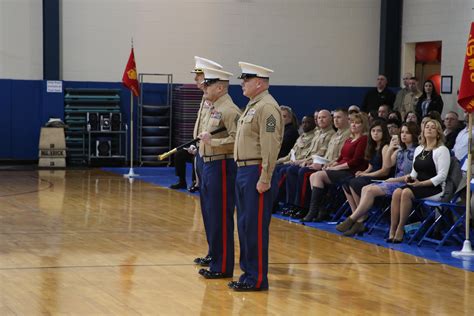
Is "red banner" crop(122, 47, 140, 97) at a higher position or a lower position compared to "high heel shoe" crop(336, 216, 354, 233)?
higher

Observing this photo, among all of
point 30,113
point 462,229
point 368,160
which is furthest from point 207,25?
point 462,229

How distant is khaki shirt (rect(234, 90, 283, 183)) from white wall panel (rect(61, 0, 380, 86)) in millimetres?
11733

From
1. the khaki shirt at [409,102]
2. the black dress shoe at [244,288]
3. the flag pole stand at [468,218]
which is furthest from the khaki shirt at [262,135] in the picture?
the khaki shirt at [409,102]

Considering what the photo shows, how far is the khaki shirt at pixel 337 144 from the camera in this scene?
1146cm

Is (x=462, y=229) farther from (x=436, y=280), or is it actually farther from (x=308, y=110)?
(x=308, y=110)

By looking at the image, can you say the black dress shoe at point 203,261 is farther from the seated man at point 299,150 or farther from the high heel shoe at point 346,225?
the seated man at point 299,150

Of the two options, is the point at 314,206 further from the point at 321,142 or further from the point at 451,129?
the point at 451,129

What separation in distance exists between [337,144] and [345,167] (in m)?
0.60

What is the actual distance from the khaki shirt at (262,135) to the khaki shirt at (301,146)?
16.9ft

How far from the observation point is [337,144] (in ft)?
37.6

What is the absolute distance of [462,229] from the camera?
989 cm

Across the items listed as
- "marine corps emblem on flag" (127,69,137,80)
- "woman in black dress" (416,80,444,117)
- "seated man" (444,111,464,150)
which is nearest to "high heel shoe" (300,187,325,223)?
"seated man" (444,111,464,150)

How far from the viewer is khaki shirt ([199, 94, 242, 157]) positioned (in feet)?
24.2

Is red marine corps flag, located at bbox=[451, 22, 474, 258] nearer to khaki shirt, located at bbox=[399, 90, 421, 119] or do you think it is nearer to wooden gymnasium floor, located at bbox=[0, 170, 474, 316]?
wooden gymnasium floor, located at bbox=[0, 170, 474, 316]
